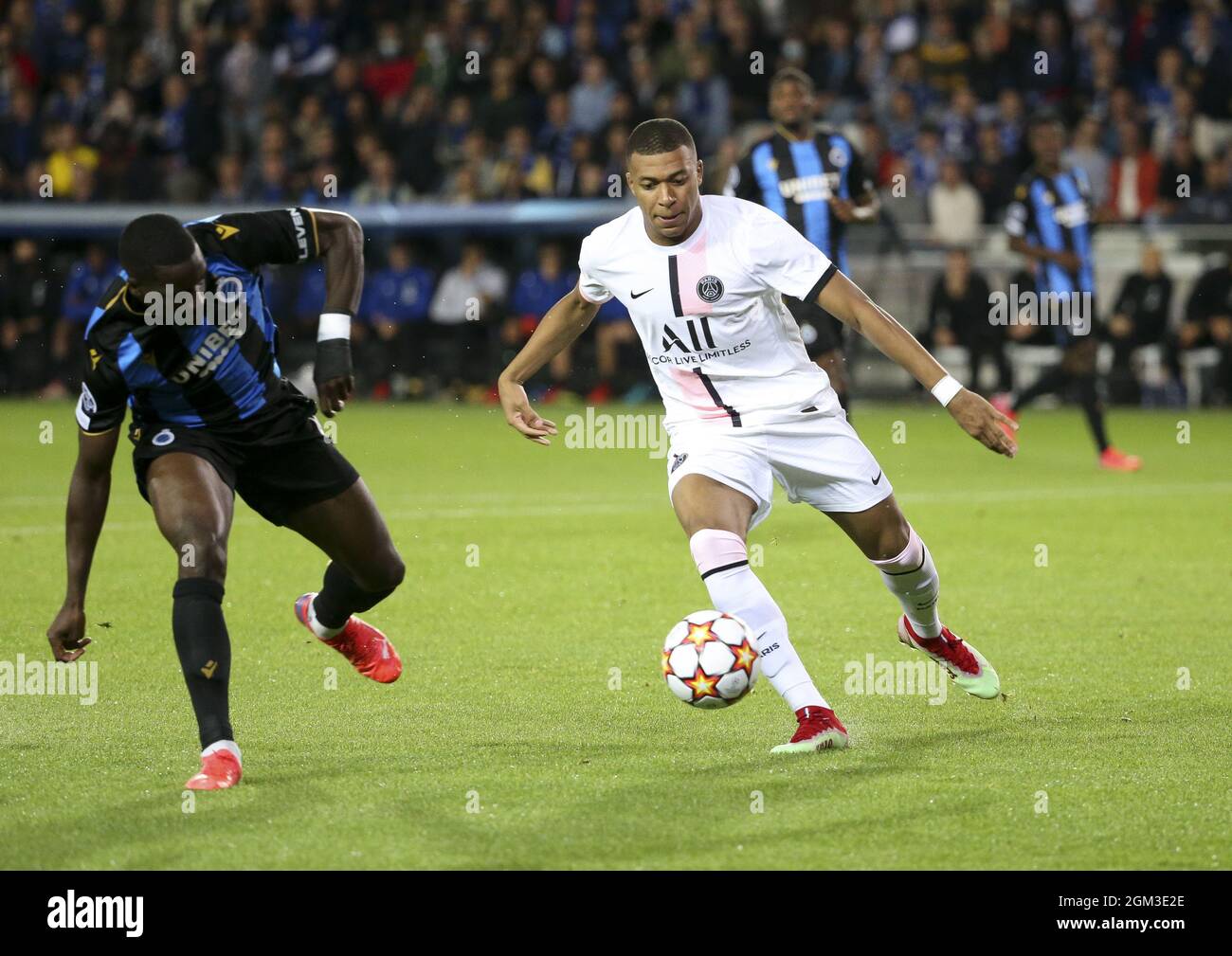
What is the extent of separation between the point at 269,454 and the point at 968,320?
1360cm

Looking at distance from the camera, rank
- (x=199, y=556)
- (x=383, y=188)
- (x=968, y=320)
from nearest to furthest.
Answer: (x=199, y=556) → (x=968, y=320) → (x=383, y=188)

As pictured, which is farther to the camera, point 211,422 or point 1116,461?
point 1116,461

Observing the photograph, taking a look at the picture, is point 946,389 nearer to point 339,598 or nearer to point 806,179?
A: point 339,598

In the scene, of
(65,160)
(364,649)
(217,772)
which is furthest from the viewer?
(65,160)

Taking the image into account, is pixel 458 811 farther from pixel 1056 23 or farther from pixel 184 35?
pixel 184 35

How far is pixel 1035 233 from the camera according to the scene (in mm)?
14672

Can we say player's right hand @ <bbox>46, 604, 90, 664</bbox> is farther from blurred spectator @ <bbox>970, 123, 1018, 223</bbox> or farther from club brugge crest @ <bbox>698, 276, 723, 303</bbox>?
blurred spectator @ <bbox>970, 123, 1018, 223</bbox>

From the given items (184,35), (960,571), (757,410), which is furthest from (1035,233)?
(184,35)

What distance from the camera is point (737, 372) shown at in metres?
6.35

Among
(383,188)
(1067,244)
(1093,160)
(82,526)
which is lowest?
(82,526)

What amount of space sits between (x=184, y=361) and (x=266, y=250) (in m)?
0.48

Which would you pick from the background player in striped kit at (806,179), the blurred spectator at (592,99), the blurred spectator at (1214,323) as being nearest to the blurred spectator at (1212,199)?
the blurred spectator at (1214,323)

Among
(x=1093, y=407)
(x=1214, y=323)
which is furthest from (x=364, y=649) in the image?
(x=1214, y=323)

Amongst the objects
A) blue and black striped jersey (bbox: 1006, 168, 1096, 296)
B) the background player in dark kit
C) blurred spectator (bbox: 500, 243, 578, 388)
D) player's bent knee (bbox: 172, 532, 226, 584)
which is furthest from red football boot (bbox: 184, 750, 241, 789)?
blurred spectator (bbox: 500, 243, 578, 388)
